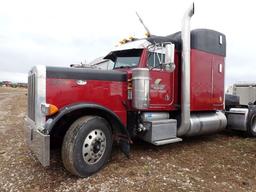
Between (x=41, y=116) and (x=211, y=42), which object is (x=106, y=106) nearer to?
(x=41, y=116)

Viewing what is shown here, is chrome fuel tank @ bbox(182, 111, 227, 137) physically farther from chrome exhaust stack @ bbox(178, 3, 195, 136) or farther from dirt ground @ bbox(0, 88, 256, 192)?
dirt ground @ bbox(0, 88, 256, 192)

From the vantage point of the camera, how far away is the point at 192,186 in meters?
4.26

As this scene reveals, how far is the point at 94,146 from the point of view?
4676mm

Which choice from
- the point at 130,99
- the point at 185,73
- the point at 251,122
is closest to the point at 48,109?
the point at 130,99

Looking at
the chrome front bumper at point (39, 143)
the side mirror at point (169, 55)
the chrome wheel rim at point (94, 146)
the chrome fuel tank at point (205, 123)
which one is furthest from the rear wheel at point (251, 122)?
the chrome front bumper at point (39, 143)

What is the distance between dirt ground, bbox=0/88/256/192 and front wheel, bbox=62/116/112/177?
0.20 meters

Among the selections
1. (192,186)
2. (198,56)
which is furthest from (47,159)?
(198,56)

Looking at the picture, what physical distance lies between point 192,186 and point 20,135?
18.3 ft

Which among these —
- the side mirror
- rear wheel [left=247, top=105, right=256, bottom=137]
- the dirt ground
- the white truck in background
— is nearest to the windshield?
the side mirror

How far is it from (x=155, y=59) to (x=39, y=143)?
9.96 ft

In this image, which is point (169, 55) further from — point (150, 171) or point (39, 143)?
point (39, 143)

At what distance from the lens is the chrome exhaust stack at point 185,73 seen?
6078 mm

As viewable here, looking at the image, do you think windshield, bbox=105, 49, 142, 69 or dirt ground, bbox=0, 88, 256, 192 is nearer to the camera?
dirt ground, bbox=0, 88, 256, 192

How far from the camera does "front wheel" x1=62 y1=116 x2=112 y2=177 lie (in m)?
4.36
